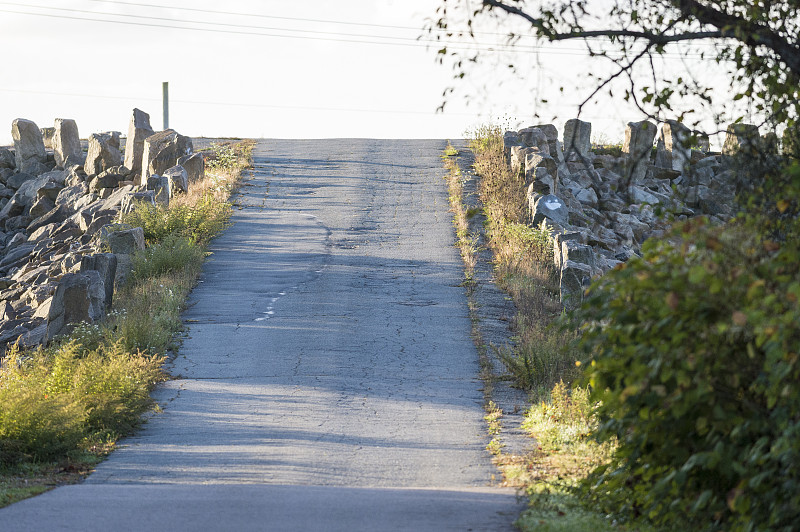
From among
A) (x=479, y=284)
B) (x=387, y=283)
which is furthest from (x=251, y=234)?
(x=479, y=284)

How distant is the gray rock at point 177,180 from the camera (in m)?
20.8

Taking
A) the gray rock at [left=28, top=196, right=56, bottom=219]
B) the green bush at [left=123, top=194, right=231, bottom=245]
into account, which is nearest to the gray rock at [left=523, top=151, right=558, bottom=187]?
the green bush at [left=123, top=194, right=231, bottom=245]

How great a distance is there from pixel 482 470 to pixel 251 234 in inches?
463

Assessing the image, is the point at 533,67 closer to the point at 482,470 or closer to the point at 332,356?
the point at 482,470

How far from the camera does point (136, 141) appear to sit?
25.8 meters

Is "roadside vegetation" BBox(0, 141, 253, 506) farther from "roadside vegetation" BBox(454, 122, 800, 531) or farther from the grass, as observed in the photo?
"roadside vegetation" BBox(454, 122, 800, 531)

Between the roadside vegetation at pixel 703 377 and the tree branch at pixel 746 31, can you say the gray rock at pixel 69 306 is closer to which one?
the roadside vegetation at pixel 703 377

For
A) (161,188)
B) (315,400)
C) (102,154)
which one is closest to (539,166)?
(161,188)

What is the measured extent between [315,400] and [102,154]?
1874 centimetres

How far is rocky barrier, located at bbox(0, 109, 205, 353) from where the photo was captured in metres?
13.7

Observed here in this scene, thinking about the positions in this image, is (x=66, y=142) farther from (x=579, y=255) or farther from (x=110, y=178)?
(x=579, y=255)

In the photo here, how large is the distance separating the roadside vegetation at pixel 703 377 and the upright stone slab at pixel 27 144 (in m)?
26.3

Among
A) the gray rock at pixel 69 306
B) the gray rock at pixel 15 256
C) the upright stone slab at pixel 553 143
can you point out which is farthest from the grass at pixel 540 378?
the gray rock at pixel 15 256

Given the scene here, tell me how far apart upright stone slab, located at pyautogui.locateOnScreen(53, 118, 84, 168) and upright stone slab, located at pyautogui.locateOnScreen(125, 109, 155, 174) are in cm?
375
